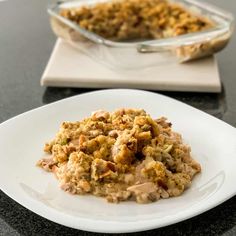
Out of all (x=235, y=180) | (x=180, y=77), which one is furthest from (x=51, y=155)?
(x=180, y=77)

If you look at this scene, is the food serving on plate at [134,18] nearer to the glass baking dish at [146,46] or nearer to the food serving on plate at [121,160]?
the glass baking dish at [146,46]

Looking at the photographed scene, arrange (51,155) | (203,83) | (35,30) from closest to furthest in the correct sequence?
1. (51,155)
2. (203,83)
3. (35,30)

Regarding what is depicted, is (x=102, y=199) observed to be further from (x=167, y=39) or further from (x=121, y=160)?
(x=167, y=39)

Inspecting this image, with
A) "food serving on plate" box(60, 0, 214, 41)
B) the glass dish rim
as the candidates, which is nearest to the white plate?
the glass dish rim

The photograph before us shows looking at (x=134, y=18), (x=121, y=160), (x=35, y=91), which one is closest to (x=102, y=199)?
(x=121, y=160)

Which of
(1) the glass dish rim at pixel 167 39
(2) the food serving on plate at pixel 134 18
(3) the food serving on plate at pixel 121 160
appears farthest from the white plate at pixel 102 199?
(2) the food serving on plate at pixel 134 18

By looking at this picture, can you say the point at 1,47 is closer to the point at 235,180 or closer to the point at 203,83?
the point at 203,83
